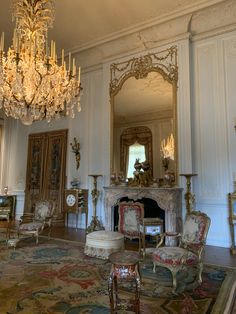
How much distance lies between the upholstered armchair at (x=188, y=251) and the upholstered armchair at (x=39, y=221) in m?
2.61

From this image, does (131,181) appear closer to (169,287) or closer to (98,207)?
(98,207)

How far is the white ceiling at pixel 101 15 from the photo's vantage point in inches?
200

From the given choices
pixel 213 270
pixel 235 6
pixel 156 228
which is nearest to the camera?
pixel 213 270

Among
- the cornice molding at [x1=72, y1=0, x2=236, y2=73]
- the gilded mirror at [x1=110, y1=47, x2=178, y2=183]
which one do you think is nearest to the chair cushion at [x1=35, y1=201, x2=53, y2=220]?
the gilded mirror at [x1=110, y1=47, x2=178, y2=183]

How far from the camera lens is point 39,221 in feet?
17.5

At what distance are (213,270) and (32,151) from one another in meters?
6.60

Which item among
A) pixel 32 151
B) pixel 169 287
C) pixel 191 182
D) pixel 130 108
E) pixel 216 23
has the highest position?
pixel 216 23

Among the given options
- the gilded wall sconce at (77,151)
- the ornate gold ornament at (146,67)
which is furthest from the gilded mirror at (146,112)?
the gilded wall sconce at (77,151)

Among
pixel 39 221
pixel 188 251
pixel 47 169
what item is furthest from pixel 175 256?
pixel 47 169

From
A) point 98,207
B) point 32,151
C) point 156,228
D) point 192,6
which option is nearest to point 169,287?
point 156,228

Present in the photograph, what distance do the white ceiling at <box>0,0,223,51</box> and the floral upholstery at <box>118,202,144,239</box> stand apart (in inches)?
160

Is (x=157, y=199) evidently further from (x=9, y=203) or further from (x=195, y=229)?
(x=9, y=203)

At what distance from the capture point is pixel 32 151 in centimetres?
826

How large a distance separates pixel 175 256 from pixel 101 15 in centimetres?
510
